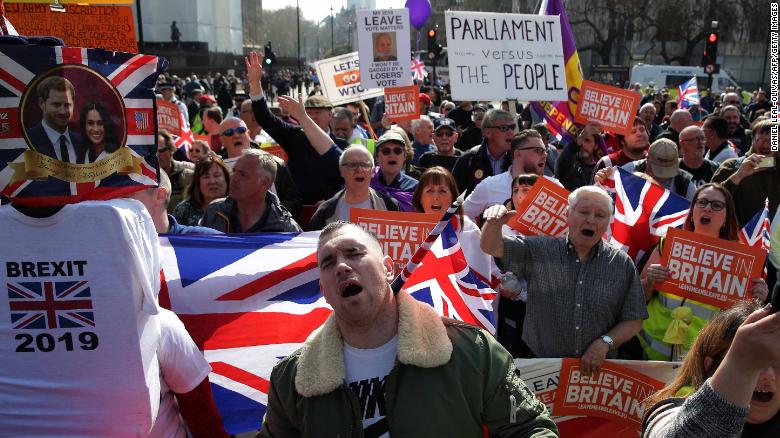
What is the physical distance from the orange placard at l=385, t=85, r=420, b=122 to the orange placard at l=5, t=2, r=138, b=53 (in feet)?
15.9

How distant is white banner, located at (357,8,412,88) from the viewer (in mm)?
9023

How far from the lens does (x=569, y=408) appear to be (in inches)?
Answer: 151

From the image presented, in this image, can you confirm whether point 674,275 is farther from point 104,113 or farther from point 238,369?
point 104,113

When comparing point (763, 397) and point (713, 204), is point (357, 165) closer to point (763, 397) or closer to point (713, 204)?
point (713, 204)

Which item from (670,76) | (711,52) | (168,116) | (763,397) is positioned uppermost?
(711,52)

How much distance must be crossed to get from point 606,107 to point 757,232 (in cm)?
298

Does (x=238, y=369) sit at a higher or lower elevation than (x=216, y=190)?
lower

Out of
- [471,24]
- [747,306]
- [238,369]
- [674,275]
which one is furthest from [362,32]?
[747,306]

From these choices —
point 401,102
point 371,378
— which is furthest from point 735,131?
point 371,378

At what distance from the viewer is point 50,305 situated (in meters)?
2.27

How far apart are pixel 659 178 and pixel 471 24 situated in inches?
97.9

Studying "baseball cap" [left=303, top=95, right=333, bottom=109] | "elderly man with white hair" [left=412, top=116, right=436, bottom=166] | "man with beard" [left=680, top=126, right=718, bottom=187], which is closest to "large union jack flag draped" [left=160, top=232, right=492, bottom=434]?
"man with beard" [left=680, top=126, right=718, bottom=187]

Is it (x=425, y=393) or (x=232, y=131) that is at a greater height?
(x=232, y=131)

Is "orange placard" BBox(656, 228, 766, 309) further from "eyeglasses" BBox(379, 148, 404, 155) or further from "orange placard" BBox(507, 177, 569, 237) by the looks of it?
"eyeglasses" BBox(379, 148, 404, 155)
